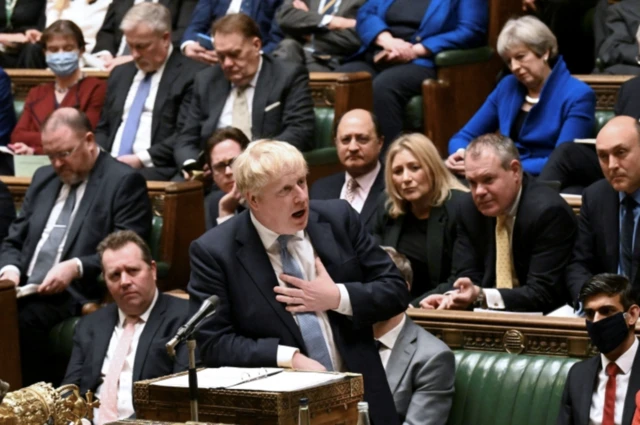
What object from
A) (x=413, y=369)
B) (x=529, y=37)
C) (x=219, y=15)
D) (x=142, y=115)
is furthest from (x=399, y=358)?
(x=219, y=15)

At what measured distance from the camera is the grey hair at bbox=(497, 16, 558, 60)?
5.47 meters

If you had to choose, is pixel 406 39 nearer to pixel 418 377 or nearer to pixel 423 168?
pixel 423 168

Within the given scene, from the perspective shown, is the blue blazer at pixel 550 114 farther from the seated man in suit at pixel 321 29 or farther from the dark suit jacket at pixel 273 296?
the dark suit jacket at pixel 273 296

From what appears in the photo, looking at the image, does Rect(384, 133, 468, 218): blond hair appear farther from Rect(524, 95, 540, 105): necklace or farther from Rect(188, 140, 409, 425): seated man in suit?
Rect(188, 140, 409, 425): seated man in suit

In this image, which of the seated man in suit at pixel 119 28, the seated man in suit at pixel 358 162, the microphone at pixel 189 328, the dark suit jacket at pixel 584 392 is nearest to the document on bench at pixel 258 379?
the microphone at pixel 189 328

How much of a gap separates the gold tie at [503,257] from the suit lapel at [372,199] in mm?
678

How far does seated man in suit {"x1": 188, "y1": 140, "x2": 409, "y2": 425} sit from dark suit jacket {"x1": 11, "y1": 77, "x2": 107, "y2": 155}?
353 cm

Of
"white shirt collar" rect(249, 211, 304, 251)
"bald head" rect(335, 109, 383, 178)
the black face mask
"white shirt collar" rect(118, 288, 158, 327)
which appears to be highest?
"white shirt collar" rect(249, 211, 304, 251)

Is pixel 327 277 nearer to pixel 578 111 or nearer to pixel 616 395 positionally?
pixel 616 395

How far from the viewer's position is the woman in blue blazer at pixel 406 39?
6.32 m

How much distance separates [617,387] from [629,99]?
6.43 feet

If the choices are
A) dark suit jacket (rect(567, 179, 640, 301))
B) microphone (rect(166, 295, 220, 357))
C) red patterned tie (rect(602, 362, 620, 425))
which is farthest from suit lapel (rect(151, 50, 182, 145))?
microphone (rect(166, 295, 220, 357))

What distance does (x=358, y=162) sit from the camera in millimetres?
5320

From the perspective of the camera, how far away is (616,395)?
12.0 ft
